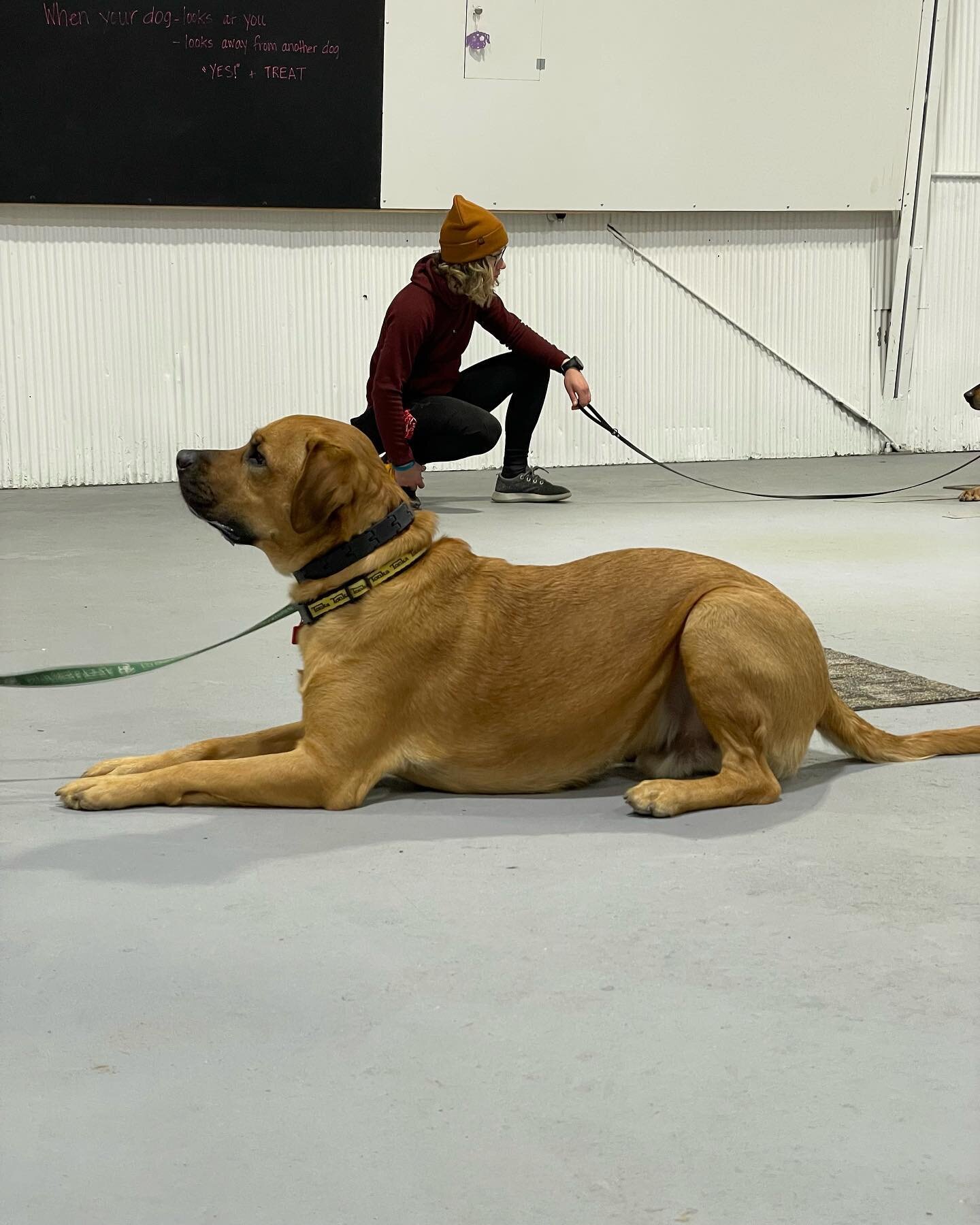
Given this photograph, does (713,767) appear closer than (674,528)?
Yes

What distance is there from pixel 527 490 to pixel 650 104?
261 cm

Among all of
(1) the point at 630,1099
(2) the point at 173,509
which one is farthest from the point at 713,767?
(2) the point at 173,509

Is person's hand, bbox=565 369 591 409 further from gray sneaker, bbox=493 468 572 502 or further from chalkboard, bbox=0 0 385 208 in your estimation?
chalkboard, bbox=0 0 385 208

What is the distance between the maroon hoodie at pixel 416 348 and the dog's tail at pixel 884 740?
3409 millimetres

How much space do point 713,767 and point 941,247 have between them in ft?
23.5

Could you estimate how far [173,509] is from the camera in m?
6.88

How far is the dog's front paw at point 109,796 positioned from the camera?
2.82 m

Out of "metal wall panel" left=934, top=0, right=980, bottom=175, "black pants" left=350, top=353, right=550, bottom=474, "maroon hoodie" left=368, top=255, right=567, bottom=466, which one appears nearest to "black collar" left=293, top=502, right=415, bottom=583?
"maroon hoodie" left=368, top=255, right=567, bottom=466

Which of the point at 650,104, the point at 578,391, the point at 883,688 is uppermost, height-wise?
the point at 650,104

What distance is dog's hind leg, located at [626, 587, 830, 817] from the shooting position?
2850 millimetres

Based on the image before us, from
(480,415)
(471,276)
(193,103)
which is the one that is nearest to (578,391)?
(480,415)

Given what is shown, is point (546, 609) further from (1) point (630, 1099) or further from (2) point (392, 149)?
(2) point (392, 149)

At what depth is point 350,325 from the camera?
8.11 m

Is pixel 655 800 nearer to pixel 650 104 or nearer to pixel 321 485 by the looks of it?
pixel 321 485
